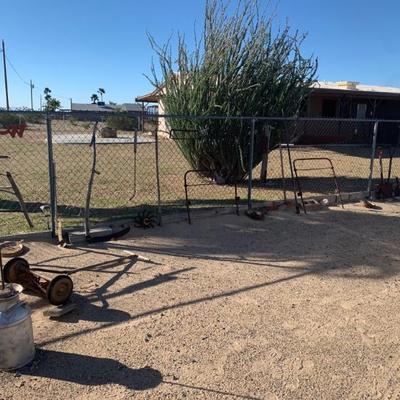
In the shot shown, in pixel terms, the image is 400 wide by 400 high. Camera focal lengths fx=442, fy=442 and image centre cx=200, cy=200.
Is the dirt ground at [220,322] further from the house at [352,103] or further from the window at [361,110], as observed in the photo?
the window at [361,110]

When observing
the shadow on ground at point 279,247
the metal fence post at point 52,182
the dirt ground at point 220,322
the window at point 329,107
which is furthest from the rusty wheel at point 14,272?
the window at point 329,107

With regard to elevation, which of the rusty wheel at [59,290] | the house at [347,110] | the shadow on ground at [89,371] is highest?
the house at [347,110]

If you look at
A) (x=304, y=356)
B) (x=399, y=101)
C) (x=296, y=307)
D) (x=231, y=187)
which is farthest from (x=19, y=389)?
(x=399, y=101)

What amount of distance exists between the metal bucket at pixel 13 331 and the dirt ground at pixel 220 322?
8 centimetres

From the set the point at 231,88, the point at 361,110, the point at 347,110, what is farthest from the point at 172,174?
the point at 361,110

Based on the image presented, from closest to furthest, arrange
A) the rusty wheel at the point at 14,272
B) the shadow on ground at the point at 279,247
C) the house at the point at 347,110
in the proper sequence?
the rusty wheel at the point at 14,272
the shadow on ground at the point at 279,247
the house at the point at 347,110

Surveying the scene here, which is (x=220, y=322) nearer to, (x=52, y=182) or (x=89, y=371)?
(x=89, y=371)

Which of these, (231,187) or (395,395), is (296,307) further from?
(231,187)

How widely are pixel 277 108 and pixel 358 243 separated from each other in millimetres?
4491

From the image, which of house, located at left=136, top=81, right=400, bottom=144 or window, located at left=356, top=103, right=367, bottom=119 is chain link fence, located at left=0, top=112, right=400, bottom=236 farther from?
window, located at left=356, top=103, right=367, bottom=119

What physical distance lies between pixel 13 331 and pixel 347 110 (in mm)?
24828

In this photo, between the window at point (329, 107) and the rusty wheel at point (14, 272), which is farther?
the window at point (329, 107)

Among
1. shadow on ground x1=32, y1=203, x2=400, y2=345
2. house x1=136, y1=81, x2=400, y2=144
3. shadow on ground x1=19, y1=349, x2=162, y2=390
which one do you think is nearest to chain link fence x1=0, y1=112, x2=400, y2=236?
shadow on ground x1=32, y1=203, x2=400, y2=345

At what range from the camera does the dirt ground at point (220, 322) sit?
276cm
